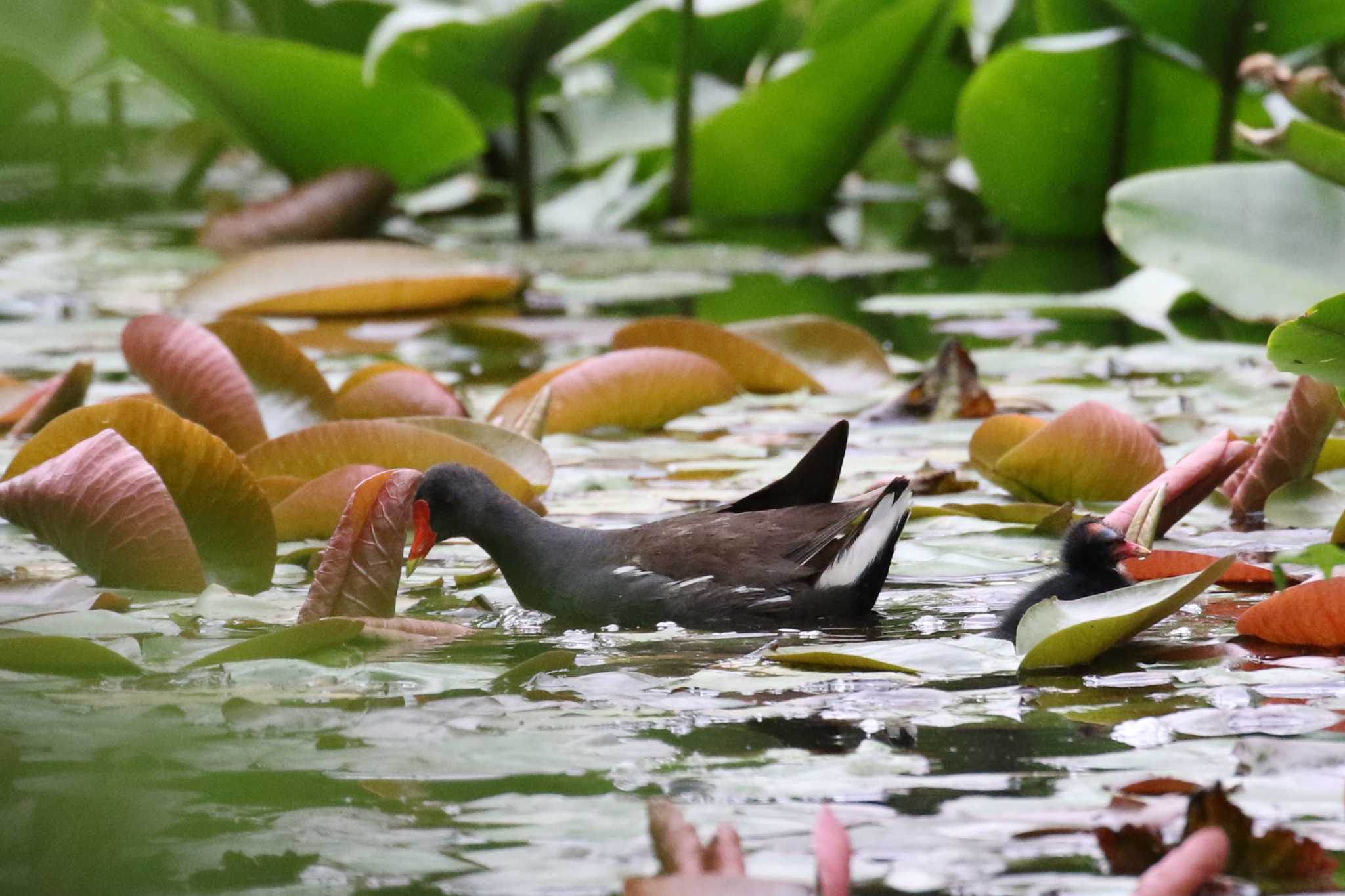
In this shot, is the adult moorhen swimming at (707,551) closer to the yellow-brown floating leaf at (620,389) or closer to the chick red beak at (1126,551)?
the chick red beak at (1126,551)

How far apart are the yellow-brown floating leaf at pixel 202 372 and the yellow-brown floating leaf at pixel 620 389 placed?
68 cm

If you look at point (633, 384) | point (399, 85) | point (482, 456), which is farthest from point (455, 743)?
point (399, 85)

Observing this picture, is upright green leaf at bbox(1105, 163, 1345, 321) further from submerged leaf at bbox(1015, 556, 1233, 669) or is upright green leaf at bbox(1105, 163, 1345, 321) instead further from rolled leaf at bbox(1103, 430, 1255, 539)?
submerged leaf at bbox(1015, 556, 1233, 669)

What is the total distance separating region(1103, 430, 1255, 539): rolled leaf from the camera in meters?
2.71

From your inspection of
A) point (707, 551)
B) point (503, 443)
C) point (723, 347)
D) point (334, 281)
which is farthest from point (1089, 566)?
point (334, 281)

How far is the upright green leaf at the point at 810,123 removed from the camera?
776cm

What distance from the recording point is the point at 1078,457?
3121 mm

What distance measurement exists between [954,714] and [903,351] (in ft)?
11.8

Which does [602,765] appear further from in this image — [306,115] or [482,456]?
[306,115]

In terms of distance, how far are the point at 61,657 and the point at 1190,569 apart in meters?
1.56

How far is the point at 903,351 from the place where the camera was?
5441 millimetres

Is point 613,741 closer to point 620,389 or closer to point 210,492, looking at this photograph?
point 210,492

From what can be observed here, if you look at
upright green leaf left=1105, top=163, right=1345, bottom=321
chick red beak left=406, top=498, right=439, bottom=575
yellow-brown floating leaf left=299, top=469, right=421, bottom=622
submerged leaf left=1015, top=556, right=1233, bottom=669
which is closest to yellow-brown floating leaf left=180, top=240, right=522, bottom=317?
upright green leaf left=1105, top=163, right=1345, bottom=321

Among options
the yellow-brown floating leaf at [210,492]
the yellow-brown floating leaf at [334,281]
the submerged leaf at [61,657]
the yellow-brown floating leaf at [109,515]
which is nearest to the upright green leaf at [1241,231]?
the yellow-brown floating leaf at [210,492]
